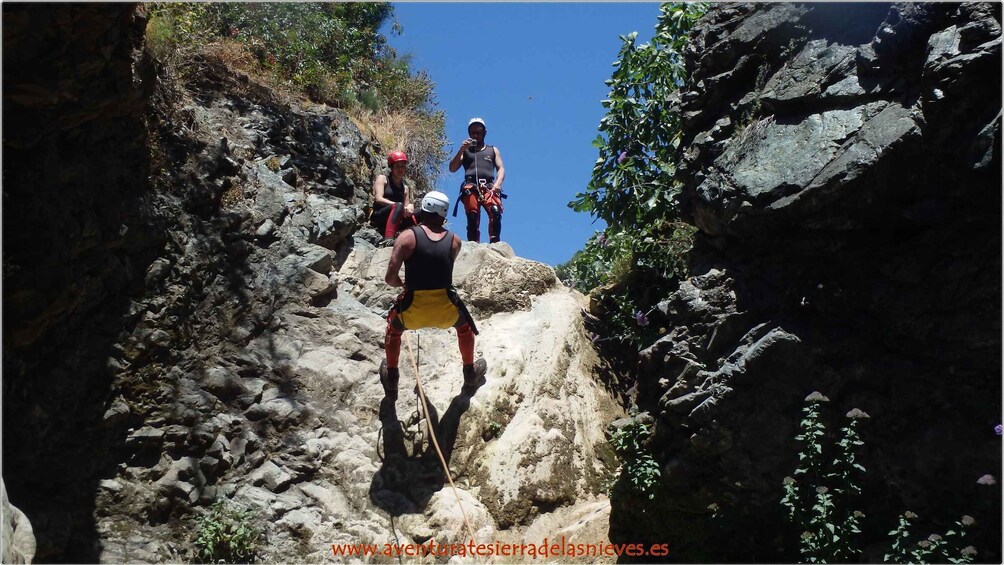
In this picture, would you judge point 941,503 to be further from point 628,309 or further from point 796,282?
point 628,309

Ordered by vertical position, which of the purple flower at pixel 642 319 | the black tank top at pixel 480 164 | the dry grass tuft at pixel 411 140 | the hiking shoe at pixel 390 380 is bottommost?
the hiking shoe at pixel 390 380

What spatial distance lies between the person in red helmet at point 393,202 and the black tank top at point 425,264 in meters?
2.52

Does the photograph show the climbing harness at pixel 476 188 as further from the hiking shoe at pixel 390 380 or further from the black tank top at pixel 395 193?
the hiking shoe at pixel 390 380

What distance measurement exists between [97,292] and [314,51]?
6.67m

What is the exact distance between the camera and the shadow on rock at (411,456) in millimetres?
7793

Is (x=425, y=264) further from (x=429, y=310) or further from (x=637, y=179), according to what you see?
(x=637, y=179)

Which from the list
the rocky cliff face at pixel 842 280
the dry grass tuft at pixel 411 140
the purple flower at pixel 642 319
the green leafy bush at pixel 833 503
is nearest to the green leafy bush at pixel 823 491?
the green leafy bush at pixel 833 503

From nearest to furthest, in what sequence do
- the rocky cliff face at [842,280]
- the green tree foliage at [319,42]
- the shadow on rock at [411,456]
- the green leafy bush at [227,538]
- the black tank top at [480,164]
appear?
the rocky cliff face at [842,280], the green leafy bush at [227,538], the shadow on rock at [411,456], the black tank top at [480,164], the green tree foliage at [319,42]

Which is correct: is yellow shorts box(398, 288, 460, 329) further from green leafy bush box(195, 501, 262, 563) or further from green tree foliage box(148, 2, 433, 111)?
green tree foliage box(148, 2, 433, 111)

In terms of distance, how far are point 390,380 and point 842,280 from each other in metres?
4.05

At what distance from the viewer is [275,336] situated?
28.7ft

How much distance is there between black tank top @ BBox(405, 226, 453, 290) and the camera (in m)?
7.65

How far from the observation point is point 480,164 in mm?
10523

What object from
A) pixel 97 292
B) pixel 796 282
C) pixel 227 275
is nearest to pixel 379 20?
pixel 227 275
